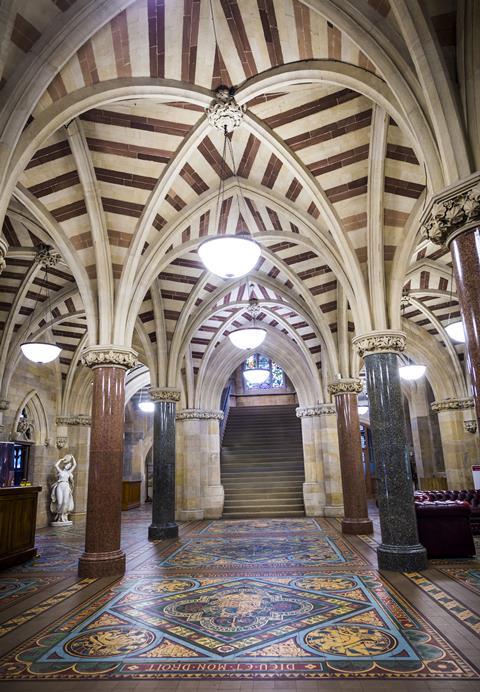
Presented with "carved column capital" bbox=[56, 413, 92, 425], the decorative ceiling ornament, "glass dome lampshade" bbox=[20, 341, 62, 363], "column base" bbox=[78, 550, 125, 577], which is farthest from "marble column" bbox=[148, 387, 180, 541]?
the decorative ceiling ornament

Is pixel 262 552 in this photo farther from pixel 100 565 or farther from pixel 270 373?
pixel 270 373

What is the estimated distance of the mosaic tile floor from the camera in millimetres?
3426

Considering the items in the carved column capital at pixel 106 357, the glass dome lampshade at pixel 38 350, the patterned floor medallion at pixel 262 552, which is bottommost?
the patterned floor medallion at pixel 262 552

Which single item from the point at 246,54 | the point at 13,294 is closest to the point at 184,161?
the point at 246,54

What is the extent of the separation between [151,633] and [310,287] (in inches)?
315

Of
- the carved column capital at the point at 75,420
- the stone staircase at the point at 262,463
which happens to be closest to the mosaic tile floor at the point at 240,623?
the stone staircase at the point at 262,463

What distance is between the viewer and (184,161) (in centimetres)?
711

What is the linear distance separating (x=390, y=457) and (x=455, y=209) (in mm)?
3940

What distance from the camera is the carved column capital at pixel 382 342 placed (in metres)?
7.14

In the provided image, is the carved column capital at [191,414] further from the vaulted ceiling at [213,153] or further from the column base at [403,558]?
the column base at [403,558]

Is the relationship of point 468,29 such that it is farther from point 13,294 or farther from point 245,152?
point 13,294

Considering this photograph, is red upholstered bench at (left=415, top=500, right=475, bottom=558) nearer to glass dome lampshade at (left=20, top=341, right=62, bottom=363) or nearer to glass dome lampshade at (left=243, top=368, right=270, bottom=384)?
glass dome lampshade at (left=20, top=341, right=62, bottom=363)

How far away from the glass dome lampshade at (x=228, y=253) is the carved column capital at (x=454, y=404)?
1093 cm

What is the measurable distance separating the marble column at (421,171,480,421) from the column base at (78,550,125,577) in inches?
216
